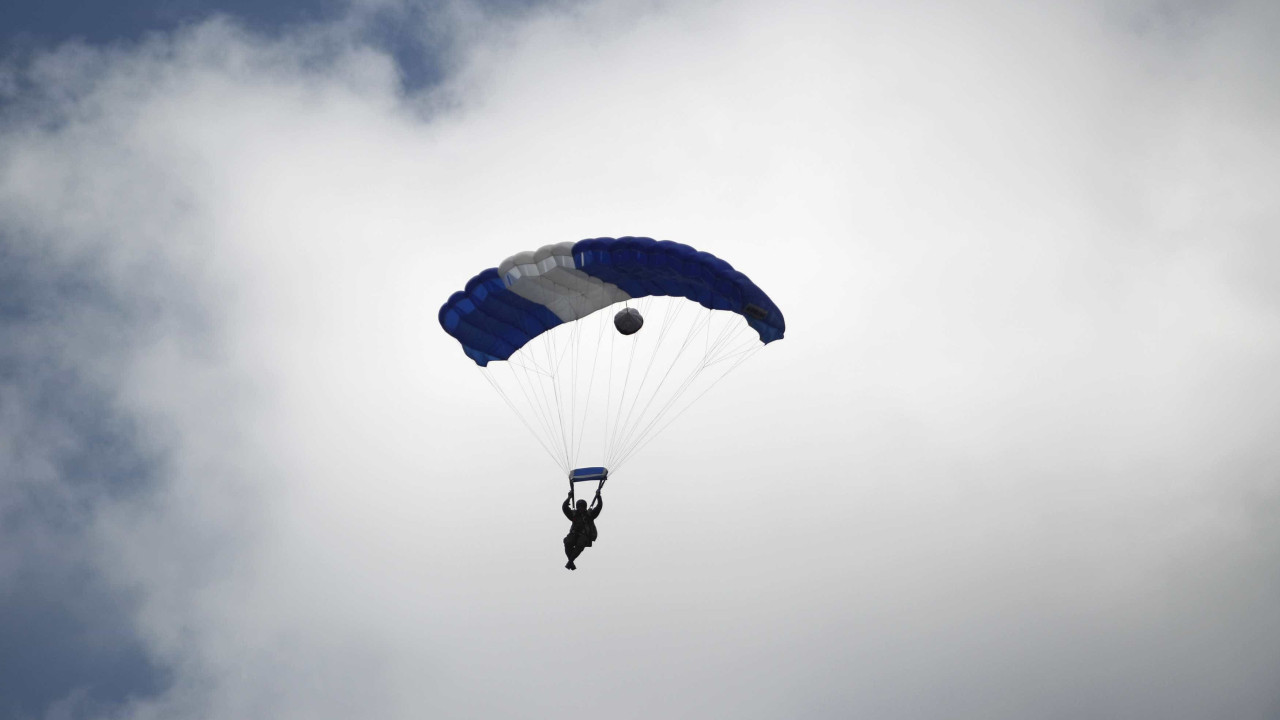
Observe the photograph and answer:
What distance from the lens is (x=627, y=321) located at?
2253cm

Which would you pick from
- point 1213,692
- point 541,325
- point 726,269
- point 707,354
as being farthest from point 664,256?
point 1213,692

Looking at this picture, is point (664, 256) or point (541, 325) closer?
point (664, 256)

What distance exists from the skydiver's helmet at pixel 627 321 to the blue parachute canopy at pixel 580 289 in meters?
0.38

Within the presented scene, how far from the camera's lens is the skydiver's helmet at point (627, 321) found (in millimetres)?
22500

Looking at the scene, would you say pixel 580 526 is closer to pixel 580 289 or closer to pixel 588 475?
pixel 588 475

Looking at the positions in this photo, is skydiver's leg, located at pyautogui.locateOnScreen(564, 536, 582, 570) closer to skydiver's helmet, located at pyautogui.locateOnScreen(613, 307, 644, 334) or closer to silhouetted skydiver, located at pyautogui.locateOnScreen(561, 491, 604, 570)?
silhouetted skydiver, located at pyautogui.locateOnScreen(561, 491, 604, 570)

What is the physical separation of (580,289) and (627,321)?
Answer: 1.30 metres

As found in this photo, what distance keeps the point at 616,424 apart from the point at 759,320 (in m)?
3.63

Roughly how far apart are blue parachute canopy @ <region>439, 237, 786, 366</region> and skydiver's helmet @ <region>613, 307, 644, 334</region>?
1.24ft

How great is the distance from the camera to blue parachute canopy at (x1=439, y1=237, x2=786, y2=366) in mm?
20047

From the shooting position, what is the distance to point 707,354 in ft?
70.4

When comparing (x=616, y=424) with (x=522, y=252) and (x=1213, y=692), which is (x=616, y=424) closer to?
(x=522, y=252)

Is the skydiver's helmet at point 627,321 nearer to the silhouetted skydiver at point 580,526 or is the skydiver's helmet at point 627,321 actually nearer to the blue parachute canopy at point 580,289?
the blue parachute canopy at point 580,289

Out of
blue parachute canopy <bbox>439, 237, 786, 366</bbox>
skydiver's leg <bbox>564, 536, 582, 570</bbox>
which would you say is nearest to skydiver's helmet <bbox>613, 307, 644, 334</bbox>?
blue parachute canopy <bbox>439, 237, 786, 366</bbox>
